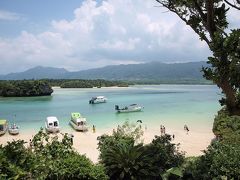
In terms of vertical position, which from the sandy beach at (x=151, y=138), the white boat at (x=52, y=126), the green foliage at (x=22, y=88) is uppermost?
the green foliage at (x=22, y=88)

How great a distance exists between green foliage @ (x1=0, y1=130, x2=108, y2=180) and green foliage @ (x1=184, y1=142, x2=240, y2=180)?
3.49 m

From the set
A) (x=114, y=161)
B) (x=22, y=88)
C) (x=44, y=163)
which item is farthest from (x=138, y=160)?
(x=22, y=88)

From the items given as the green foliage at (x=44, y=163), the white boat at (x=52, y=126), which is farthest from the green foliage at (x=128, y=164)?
the white boat at (x=52, y=126)

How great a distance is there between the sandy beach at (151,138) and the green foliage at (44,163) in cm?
1572

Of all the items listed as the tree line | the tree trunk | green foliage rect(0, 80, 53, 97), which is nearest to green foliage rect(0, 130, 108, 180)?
the tree line

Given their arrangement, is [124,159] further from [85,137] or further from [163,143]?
[85,137]

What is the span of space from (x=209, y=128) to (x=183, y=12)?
1460 inches

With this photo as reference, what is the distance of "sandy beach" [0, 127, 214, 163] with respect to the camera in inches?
1250

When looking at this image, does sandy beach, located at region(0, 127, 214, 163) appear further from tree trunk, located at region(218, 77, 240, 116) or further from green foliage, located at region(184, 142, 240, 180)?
tree trunk, located at region(218, 77, 240, 116)

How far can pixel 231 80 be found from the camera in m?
8.86

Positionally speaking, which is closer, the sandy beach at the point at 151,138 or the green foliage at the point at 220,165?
the green foliage at the point at 220,165

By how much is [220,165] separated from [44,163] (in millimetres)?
5800

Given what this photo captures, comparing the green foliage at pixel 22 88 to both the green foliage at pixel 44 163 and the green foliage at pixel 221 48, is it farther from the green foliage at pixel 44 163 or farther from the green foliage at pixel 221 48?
A: the green foliage at pixel 221 48

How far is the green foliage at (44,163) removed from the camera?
28.7ft
